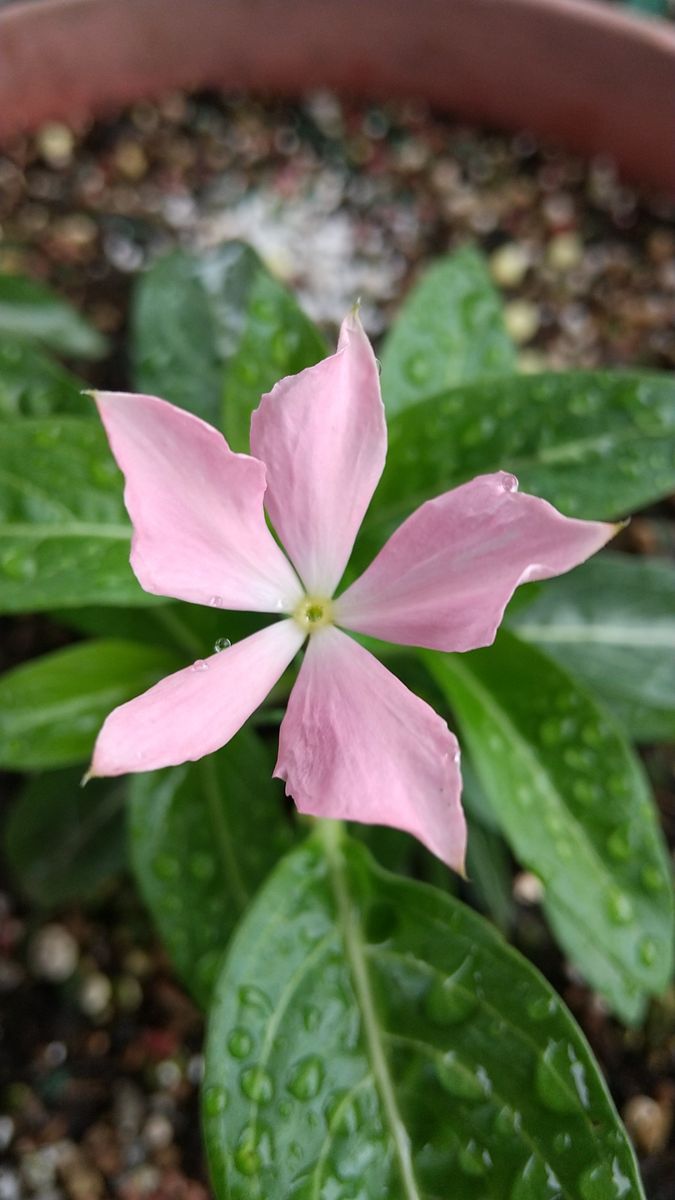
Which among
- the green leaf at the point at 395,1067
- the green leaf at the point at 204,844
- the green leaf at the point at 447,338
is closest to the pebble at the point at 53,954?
the green leaf at the point at 204,844

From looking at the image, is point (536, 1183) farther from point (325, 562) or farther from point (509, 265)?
point (509, 265)

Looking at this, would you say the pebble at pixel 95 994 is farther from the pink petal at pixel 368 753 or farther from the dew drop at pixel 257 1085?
the pink petal at pixel 368 753

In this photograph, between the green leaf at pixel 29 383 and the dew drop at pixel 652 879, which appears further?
the green leaf at pixel 29 383

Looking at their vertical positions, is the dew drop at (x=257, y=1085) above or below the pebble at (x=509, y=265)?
below

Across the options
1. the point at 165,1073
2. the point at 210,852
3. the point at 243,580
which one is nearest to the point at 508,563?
the point at 243,580

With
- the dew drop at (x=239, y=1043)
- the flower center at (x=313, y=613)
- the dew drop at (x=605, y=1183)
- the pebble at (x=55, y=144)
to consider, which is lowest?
the dew drop at (x=239, y=1043)

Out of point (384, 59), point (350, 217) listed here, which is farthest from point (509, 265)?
point (384, 59)
